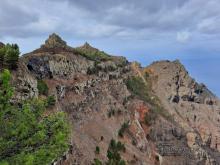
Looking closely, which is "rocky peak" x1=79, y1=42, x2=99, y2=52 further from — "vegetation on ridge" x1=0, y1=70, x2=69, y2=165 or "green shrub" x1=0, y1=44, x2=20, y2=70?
"vegetation on ridge" x1=0, y1=70, x2=69, y2=165

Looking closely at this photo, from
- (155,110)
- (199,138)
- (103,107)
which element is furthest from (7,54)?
(199,138)

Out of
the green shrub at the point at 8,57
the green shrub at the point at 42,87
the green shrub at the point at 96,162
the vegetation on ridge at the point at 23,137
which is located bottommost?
the green shrub at the point at 96,162

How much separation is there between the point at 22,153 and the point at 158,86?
87.4 metres

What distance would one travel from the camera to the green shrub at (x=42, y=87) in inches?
2307

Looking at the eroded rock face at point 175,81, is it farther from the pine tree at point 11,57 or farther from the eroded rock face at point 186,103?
the pine tree at point 11,57

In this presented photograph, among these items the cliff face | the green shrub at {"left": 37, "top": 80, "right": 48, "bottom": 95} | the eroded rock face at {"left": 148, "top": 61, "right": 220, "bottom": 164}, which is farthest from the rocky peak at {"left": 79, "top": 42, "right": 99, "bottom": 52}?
the green shrub at {"left": 37, "top": 80, "right": 48, "bottom": 95}

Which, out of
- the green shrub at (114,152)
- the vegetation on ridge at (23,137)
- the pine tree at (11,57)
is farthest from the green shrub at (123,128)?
the vegetation on ridge at (23,137)

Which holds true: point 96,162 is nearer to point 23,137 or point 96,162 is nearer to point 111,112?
point 111,112

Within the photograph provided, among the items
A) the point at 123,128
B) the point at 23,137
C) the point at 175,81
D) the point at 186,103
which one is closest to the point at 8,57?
the point at 23,137

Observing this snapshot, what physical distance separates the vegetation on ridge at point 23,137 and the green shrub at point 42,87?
27.5 meters

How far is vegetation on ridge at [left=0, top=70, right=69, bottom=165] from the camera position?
95.9ft

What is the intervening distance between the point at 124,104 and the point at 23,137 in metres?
60.6

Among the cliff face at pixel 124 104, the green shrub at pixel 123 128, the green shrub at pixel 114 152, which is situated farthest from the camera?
the green shrub at pixel 123 128

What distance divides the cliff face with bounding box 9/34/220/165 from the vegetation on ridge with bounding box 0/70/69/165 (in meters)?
17.1
